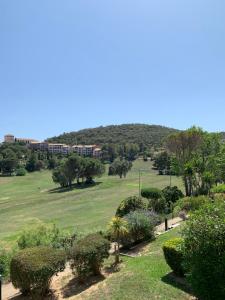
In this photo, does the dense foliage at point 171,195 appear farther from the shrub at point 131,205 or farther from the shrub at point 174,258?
the shrub at point 174,258

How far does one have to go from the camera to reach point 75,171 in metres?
97.3

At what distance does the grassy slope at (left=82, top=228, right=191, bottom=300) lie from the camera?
14977 millimetres

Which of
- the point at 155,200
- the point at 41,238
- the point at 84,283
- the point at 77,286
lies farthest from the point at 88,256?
the point at 155,200

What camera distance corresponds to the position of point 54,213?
56156mm

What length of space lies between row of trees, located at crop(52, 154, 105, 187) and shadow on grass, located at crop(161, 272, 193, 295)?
262 feet

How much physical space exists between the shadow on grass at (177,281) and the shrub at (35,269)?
490 centimetres

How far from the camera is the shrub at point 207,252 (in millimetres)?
11219

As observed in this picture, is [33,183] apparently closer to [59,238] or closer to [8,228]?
[8,228]

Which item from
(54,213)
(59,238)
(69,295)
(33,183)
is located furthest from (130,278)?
(33,183)

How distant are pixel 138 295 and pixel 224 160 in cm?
3639

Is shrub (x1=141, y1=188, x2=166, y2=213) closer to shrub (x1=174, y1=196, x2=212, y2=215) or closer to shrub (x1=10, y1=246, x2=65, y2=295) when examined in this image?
shrub (x1=174, y1=196, x2=212, y2=215)

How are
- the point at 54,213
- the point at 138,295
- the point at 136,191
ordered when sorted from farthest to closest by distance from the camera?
1. the point at 136,191
2. the point at 54,213
3. the point at 138,295

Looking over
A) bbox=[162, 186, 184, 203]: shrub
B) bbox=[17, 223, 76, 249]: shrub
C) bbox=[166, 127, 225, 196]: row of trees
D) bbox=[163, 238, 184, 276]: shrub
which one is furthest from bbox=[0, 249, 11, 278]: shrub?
bbox=[166, 127, 225, 196]: row of trees

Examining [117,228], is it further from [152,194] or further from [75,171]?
[75,171]
